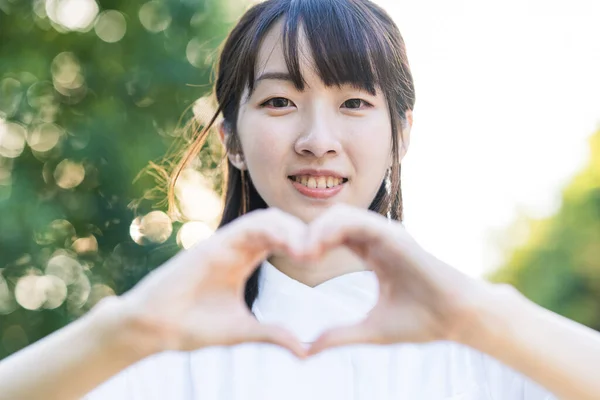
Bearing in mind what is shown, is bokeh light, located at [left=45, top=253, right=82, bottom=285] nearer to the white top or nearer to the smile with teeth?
the white top

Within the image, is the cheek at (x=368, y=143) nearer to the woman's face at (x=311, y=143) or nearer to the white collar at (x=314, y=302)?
the woman's face at (x=311, y=143)

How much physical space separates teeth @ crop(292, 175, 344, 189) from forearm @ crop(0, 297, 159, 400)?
31.9 inches

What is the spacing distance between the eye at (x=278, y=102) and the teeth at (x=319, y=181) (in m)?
0.19

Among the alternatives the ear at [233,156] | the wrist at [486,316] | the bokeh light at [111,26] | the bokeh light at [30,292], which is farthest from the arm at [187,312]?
the bokeh light at [111,26]

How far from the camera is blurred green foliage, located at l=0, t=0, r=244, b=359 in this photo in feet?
23.4

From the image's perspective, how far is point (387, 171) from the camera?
2.38 metres

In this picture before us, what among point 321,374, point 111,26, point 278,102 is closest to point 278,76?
point 278,102

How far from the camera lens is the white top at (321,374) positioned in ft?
6.45

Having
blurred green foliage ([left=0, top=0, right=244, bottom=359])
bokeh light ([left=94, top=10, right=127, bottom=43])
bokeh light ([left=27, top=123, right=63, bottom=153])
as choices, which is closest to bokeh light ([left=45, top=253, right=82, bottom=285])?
blurred green foliage ([left=0, top=0, right=244, bottom=359])

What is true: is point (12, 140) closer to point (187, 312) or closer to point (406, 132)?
point (406, 132)

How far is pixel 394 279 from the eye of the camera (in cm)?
132

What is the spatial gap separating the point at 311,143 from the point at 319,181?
11cm

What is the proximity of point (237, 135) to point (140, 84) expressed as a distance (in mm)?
5690

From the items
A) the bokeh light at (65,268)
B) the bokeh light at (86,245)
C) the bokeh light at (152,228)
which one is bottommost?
the bokeh light at (65,268)
